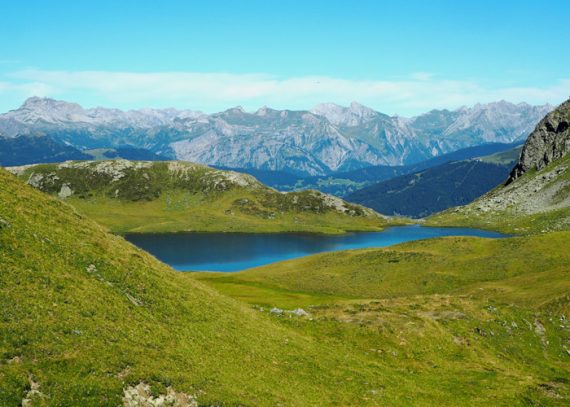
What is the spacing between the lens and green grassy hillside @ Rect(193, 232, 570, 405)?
39.4 m

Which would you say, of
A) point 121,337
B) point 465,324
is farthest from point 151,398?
point 465,324

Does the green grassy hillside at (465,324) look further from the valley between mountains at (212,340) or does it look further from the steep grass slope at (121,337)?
the steep grass slope at (121,337)

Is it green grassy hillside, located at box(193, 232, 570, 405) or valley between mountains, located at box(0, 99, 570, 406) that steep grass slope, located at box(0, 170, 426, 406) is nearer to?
valley between mountains, located at box(0, 99, 570, 406)

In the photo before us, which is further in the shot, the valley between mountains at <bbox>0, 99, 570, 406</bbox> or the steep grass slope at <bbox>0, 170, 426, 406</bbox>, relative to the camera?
the valley between mountains at <bbox>0, 99, 570, 406</bbox>

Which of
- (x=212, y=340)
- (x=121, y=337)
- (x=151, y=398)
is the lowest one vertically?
(x=212, y=340)

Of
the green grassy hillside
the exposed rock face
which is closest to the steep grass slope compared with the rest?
the exposed rock face

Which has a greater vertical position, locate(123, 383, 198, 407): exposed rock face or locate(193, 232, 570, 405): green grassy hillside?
locate(123, 383, 198, 407): exposed rock face

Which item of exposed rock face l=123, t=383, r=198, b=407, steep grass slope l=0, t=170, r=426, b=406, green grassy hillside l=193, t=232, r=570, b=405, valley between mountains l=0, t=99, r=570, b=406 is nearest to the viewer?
exposed rock face l=123, t=383, r=198, b=407

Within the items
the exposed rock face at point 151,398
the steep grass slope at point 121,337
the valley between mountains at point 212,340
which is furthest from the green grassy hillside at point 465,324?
the exposed rock face at point 151,398

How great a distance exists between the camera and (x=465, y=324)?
5081 cm

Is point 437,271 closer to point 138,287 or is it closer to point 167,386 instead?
point 138,287

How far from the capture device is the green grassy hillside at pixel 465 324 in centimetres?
3943

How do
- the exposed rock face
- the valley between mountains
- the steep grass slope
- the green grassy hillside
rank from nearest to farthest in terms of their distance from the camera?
the exposed rock face < the steep grass slope < the valley between mountains < the green grassy hillside

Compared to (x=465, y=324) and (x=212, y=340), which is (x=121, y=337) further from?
(x=465, y=324)
